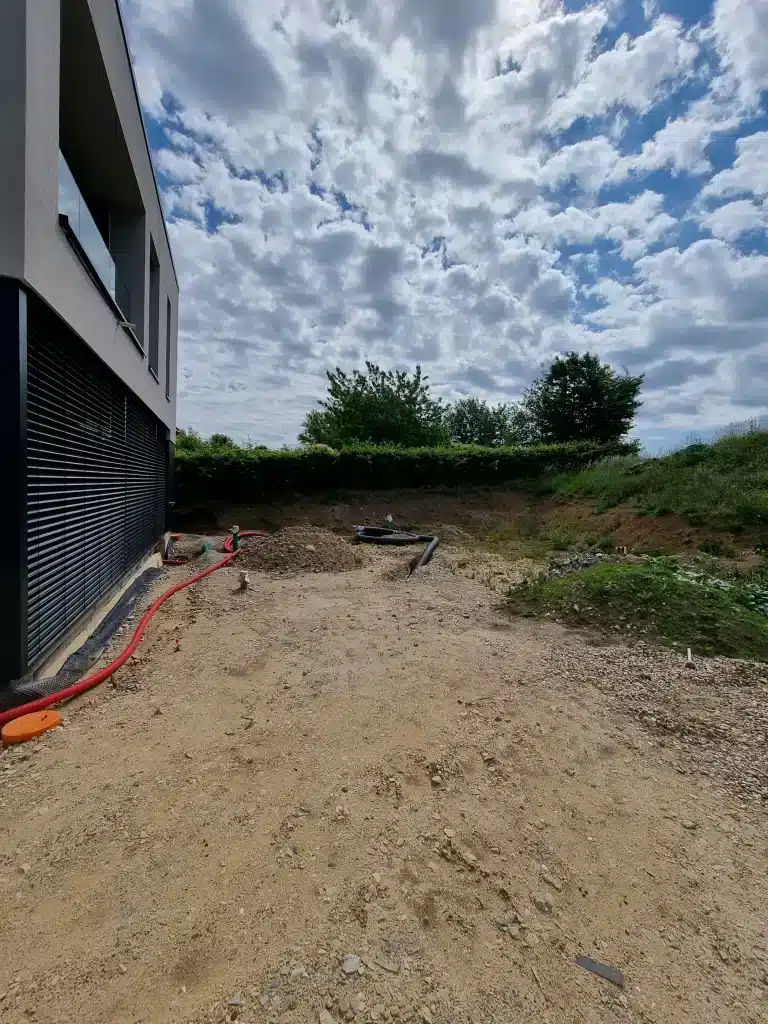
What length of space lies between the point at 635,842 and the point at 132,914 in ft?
7.20

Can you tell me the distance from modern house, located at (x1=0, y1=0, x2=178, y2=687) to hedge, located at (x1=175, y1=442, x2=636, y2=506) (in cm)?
841

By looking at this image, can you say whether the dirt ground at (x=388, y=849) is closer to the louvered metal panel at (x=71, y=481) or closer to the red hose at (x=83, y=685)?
the red hose at (x=83, y=685)

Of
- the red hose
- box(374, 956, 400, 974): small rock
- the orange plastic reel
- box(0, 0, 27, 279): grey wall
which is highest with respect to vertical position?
box(0, 0, 27, 279): grey wall

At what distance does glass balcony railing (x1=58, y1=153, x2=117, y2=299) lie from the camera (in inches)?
145

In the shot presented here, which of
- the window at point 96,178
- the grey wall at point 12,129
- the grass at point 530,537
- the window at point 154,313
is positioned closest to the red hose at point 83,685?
the grey wall at point 12,129

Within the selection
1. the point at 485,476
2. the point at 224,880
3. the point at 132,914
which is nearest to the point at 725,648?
the point at 224,880

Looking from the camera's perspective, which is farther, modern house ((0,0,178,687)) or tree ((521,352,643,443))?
tree ((521,352,643,443))

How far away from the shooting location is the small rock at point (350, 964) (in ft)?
4.91

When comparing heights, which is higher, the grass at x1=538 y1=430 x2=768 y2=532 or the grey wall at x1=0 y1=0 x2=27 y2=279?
the grey wall at x1=0 y1=0 x2=27 y2=279

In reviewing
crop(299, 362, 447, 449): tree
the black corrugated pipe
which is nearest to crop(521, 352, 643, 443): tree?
crop(299, 362, 447, 449): tree

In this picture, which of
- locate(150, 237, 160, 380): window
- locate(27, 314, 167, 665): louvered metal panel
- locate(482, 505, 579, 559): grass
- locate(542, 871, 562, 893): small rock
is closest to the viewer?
locate(542, 871, 562, 893): small rock

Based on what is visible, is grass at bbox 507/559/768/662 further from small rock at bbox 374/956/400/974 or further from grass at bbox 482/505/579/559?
small rock at bbox 374/956/400/974

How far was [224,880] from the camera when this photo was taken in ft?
5.99

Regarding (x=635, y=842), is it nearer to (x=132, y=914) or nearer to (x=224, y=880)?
(x=224, y=880)
